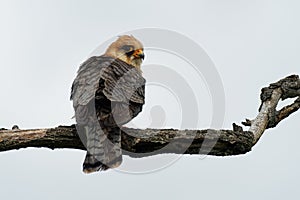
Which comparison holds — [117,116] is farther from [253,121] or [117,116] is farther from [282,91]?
[282,91]

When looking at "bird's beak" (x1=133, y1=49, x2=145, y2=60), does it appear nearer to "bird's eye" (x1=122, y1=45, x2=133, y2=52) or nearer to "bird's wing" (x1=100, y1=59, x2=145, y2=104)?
"bird's eye" (x1=122, y1=45, x2=133, y2=52)

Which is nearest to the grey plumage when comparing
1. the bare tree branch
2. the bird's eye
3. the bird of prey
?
the bird of prey

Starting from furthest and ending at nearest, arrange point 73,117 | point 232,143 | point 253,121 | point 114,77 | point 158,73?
point 158,73 < point 114,77 < point 73,117 < point 253,121 < point 232,143

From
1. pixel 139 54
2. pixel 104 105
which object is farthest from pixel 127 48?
pixel 104 105

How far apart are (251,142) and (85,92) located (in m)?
2.16

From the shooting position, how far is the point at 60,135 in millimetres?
5730

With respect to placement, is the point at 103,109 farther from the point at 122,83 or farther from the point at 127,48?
the point at 127,48

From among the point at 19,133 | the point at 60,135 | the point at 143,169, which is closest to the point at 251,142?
the point at 143,169

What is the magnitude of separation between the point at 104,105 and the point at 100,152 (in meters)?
0.59

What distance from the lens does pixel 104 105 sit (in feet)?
20.5

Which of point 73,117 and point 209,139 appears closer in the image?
point 209,139

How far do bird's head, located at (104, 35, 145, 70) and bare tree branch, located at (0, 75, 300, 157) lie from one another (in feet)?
10.1

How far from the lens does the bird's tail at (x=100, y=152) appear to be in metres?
5.93

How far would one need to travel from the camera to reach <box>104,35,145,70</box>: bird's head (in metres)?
8.96
